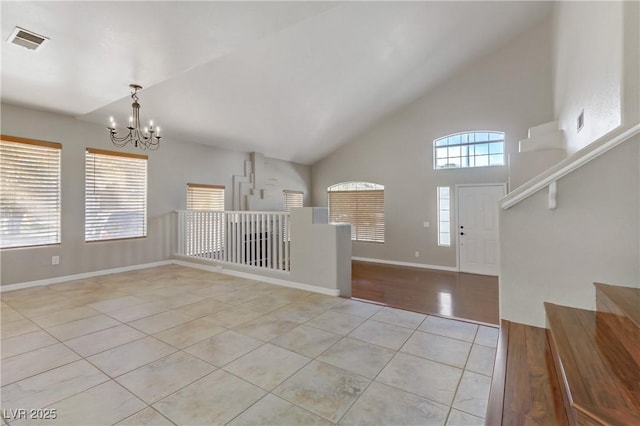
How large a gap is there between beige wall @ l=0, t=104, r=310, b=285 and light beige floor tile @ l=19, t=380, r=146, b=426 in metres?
3.55

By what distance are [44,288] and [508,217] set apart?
5563 millimetres

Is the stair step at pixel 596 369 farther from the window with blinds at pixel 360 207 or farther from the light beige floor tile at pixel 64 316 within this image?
the window with blinds at pixel 360 207

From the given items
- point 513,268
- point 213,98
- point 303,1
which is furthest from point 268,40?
point 513,268

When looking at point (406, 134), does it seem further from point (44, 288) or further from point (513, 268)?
point (44, 288)

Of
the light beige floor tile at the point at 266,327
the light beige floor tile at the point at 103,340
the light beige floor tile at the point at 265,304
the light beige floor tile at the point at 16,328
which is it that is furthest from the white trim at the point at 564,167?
the light beige floor tile at the point at 16,328

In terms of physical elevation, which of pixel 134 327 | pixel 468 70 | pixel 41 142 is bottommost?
pixel 134 327

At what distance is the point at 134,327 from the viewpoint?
265 centimetres

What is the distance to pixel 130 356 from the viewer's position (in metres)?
2.13

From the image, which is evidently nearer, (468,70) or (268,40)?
(268,40)

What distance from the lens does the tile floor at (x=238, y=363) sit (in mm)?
1544

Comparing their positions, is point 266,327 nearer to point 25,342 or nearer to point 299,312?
point 299,312

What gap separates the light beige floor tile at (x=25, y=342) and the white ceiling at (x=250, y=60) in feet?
8.09

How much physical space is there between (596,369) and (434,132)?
618 centimetres

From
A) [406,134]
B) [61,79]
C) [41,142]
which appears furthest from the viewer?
[406,134]
